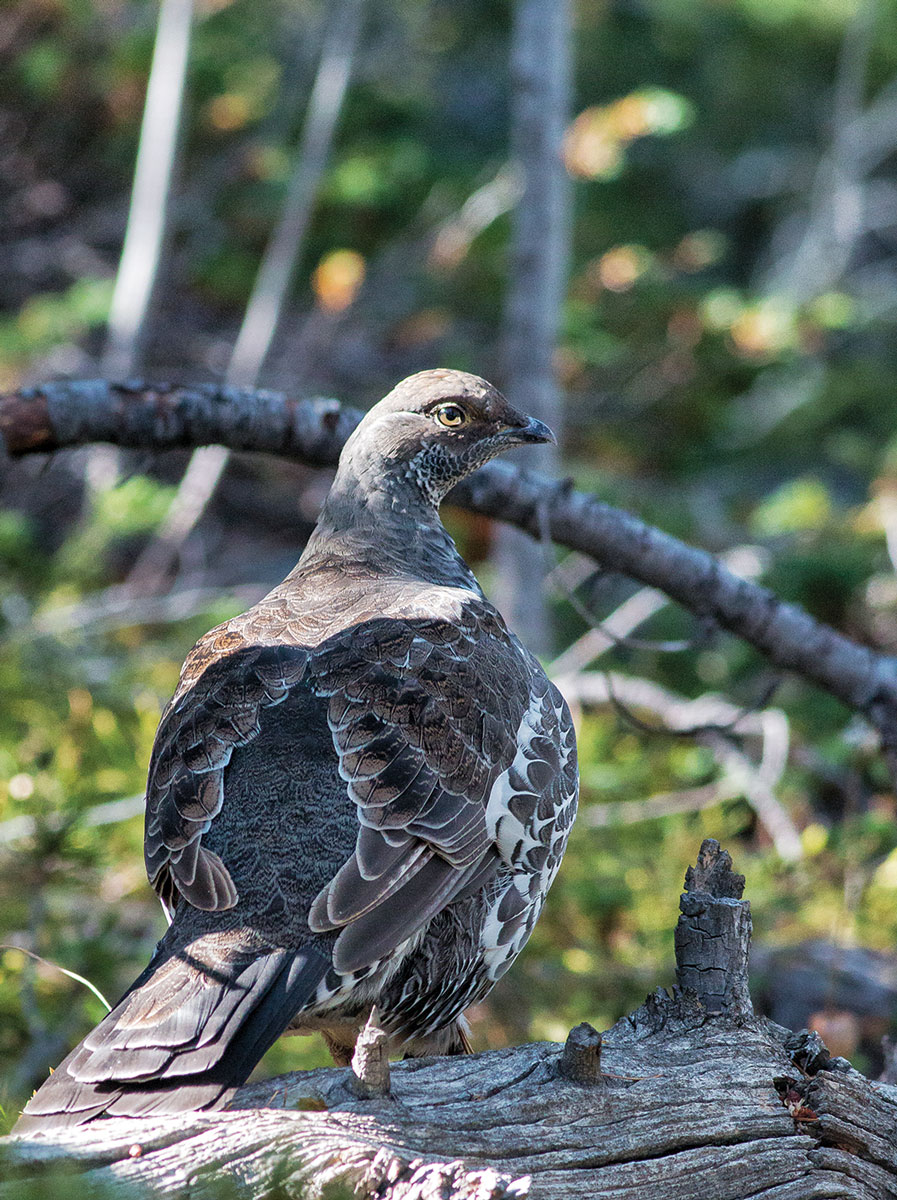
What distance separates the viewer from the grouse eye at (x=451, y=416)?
3580 mm

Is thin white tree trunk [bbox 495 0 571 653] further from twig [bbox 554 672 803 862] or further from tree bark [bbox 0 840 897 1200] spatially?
tree bark [bbox 0 840 897 1200]

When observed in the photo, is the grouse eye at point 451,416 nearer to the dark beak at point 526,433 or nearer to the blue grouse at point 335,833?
the dark beak at point 526,433

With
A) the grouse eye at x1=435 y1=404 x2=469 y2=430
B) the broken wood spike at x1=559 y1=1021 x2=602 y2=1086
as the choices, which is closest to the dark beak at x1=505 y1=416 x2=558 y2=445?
the grouse eye at x1=435 y1=404 x2=469 y2=430

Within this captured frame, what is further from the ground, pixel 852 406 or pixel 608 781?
pixel 852 406

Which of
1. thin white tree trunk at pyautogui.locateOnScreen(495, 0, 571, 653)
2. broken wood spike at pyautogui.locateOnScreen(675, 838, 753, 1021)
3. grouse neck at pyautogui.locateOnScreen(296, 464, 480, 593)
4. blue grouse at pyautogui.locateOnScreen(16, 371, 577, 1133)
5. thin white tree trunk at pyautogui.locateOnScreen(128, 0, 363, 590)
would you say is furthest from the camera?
thin white tree trunk at pyautogui.locateOnScreen(128, 0, 363, 590)

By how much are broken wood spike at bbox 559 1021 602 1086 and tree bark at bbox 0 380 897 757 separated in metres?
2.11

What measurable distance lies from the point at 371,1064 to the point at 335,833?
1.67 ft

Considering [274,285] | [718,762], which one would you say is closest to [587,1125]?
[718,762]

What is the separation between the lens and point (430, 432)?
11.7ft

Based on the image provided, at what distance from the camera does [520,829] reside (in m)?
2.80

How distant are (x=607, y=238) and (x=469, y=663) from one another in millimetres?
10456

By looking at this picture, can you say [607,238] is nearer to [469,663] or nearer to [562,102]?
[562,102]

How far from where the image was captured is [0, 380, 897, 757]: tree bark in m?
3.75

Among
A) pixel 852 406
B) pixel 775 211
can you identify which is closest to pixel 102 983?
pixel 852 406
